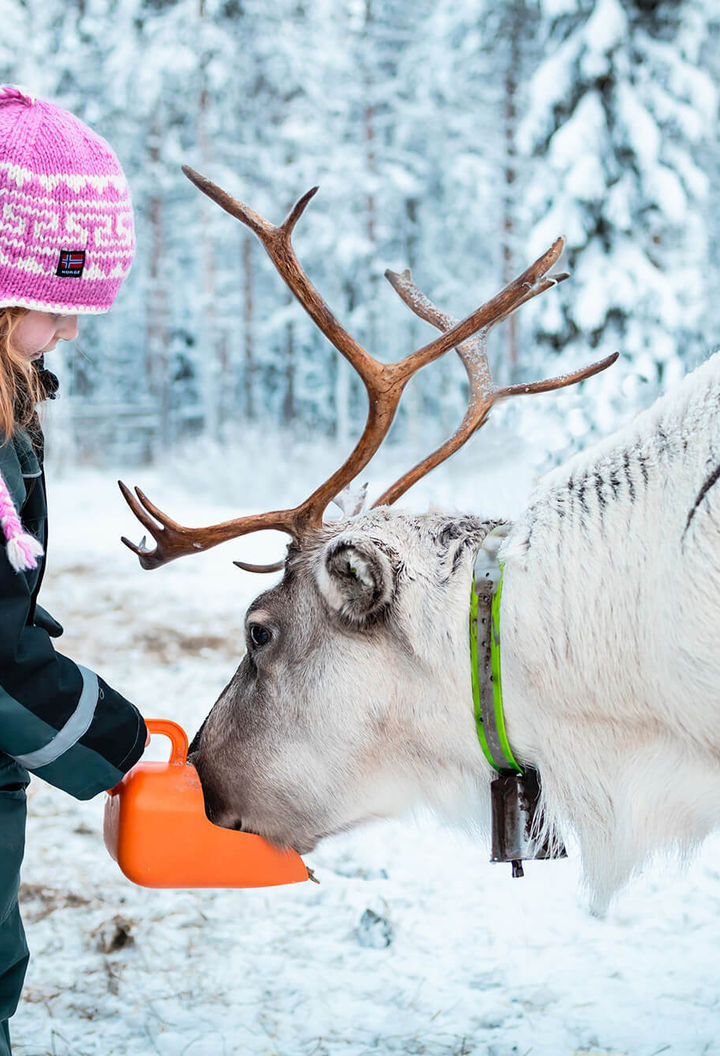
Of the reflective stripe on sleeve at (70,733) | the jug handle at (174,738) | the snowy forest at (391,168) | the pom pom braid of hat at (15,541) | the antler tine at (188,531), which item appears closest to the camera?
the pom pom braid of hat at (15,541)

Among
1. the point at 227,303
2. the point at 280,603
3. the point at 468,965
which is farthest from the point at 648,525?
the point at 227,303

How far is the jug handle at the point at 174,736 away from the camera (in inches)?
85.3

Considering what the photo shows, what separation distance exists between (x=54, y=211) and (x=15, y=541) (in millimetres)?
639

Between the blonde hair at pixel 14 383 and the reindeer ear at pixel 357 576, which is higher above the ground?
the blonde hair at pixel 14 383

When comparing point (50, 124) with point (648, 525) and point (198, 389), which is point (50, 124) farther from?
point (198, 389)

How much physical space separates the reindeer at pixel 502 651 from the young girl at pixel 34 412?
0.34 meters

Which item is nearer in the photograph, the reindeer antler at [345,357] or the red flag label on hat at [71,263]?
the red flag label on hat at [71,263]

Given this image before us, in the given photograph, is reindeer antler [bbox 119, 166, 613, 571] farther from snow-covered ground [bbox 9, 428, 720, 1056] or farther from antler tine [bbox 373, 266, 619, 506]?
snow-covered ground [bbox 9, 428, 720, 1056]

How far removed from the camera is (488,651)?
1.93 metres

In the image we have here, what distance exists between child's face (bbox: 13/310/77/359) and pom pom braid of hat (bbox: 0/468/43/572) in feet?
1.08

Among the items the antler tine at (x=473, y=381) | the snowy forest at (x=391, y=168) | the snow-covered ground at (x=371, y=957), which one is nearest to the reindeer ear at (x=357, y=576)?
the antler tine at (x=473, y=381)

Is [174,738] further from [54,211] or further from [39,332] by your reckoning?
[54,211]

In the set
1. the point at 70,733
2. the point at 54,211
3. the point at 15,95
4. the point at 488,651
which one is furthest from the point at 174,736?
the point at 15,95

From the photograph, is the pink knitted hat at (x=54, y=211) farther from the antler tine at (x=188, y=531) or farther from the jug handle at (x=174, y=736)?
the jug handle at (x=174, y=736)
